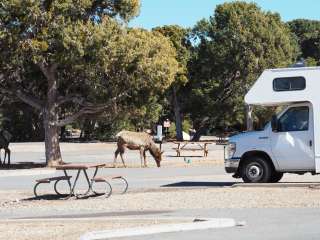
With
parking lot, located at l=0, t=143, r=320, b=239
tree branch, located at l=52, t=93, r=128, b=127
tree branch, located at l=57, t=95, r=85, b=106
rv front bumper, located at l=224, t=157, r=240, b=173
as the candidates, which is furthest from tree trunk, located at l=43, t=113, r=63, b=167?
rv front bumper, located at l=224, t=157, r=240, b=173

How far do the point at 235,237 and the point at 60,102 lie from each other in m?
25.1

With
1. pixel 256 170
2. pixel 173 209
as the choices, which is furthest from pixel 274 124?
pixel 173 209

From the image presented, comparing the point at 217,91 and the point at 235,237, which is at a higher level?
the point at 217,91

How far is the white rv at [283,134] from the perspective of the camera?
20.1 meters

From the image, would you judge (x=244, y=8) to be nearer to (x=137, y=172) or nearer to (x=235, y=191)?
(x=137, y=172)

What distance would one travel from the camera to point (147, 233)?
38.9 ft

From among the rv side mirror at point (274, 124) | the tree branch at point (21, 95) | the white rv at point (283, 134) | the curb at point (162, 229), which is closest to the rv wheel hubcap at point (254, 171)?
the white rv at point (283, 134)

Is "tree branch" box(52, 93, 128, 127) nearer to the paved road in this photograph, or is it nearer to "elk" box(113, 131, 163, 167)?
"elk" box(113, 131, 163, 167)

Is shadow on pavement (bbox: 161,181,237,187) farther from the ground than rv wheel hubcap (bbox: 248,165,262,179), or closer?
closer

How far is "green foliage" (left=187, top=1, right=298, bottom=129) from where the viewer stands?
68438 millimetres

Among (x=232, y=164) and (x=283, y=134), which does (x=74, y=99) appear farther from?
(x=283, y=134)

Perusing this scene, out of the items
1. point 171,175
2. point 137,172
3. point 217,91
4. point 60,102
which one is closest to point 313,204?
point 171,175

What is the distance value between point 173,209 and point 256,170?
5649mm

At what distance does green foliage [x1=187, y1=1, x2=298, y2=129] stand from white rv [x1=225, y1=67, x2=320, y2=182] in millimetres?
47300
